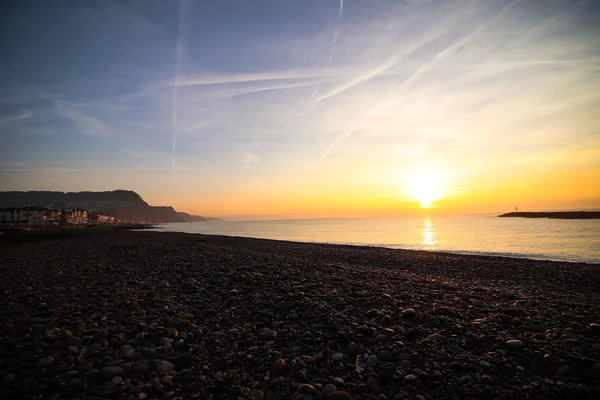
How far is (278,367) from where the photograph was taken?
14.7ft

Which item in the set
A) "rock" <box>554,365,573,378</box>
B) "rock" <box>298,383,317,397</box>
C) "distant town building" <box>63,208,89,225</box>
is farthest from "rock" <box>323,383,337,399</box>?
"distant town building" <box>63,208,89,225</box>

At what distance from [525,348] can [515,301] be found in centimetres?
398

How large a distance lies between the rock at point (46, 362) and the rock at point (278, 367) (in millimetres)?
3500

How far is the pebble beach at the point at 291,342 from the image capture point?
400 cm

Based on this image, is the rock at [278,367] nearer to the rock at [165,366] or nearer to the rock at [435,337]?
the rock at [165,366]

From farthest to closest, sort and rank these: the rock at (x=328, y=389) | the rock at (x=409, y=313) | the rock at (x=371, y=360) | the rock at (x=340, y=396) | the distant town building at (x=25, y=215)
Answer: the distant town building at (x=25, y=215)
the rock at (x=409, y=313)
the rock at (x=371, y=360)
the rock at (x=328, y=389)
the rock at (x=340, y=396)

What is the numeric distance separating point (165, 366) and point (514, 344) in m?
6.07

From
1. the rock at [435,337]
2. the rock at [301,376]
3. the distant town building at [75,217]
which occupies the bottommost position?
the distant town building at [75,217]

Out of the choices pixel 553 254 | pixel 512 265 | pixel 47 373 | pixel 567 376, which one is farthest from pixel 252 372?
pixel 553 254

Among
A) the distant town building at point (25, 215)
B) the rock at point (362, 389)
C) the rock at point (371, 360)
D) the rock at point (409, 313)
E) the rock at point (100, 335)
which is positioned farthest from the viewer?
the distant town building at point (25, 215)

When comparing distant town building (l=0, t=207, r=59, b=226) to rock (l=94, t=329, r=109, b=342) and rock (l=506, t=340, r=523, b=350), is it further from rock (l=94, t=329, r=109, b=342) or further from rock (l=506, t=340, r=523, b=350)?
rock (l=506, t=340, r=523, b=350)

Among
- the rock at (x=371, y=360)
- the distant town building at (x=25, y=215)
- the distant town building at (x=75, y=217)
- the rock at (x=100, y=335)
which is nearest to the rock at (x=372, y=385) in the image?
the rock at (x=371, y=360)

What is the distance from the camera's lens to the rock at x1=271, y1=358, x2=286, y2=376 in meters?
4.41

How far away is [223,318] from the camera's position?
648 cm
